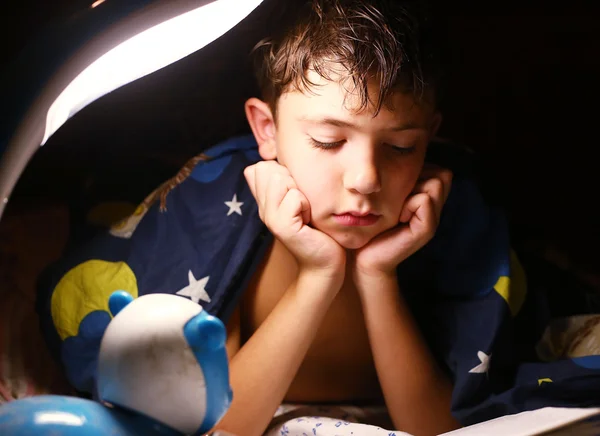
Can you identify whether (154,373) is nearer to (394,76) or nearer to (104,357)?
(104,357)

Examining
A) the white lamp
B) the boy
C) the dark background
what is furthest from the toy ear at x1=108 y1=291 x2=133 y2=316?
the dark background

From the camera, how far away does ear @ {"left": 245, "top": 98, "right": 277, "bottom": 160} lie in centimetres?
96

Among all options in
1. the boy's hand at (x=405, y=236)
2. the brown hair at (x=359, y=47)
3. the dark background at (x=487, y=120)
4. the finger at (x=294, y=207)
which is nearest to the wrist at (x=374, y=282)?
the boy's hand at (x=405, y=236)

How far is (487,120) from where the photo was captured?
1399 mm

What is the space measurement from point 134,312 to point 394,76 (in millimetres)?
410

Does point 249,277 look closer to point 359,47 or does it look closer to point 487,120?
point 359,47

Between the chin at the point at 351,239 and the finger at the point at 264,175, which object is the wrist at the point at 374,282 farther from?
the finger at the point at 264,175

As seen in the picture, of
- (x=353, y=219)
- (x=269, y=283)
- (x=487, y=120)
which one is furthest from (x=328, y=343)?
(x=487, y=120)

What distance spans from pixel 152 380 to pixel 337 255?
1.09 ft

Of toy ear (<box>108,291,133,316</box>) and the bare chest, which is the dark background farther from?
toy ear (<box>108,291,133,316</box>)

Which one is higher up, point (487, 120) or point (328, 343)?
point (487, 120)

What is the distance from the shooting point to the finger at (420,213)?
2.93ft

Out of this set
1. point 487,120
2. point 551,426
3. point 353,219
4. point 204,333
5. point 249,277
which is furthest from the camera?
point 487,120

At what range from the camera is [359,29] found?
0.85 meters
